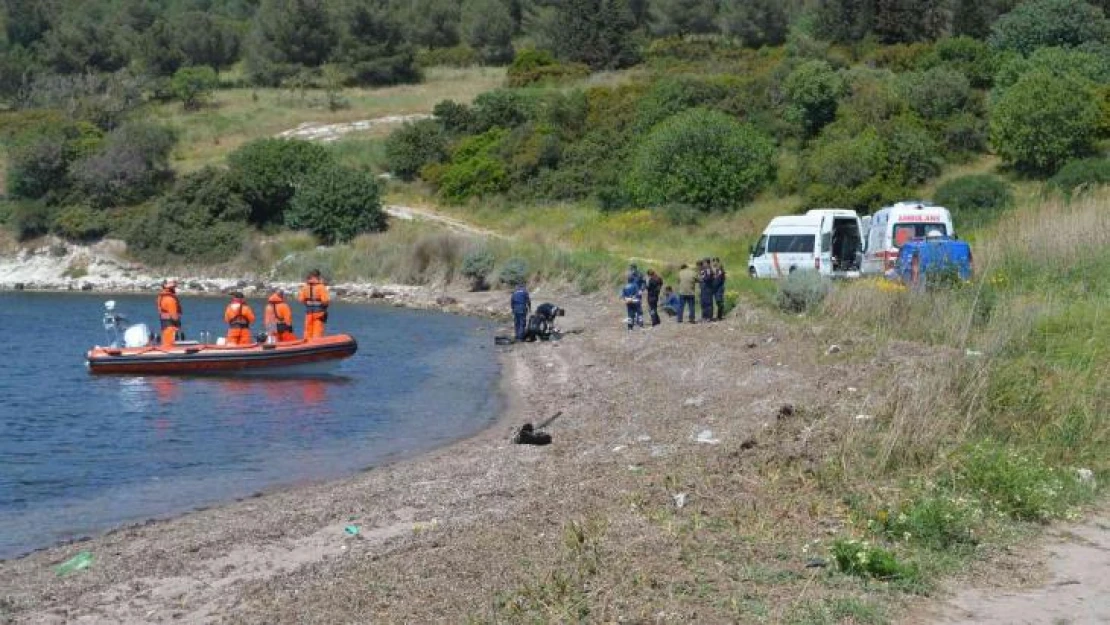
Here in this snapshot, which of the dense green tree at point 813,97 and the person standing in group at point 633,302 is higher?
the dense green tree at point 813,97

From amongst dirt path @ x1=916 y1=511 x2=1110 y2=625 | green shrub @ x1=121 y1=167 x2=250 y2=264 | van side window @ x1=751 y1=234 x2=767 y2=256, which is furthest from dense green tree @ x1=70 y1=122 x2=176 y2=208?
dirt path @ x1=916 y1=511 x2=1110 y2=625

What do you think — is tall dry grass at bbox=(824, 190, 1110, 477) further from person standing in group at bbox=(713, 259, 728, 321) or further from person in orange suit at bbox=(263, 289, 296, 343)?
person in orange suit at bbox=(263, 289, 296, 343)

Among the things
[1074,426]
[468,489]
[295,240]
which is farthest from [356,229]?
[1074,426]

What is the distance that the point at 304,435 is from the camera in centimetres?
2100

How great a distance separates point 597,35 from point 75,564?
72626 millimetres

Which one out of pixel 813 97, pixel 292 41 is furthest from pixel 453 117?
pixel 292 41

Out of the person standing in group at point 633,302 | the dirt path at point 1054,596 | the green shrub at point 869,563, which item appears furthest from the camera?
the person standing in group at point 633,302

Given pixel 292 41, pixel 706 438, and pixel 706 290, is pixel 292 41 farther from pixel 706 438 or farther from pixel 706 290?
pixel 706 438

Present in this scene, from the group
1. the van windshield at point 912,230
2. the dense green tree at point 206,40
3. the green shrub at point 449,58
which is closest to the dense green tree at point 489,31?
the green shrub at point 449,58

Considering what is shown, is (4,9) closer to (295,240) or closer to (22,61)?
(22,61)

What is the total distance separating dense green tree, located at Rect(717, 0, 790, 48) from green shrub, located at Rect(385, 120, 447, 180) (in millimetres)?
29215

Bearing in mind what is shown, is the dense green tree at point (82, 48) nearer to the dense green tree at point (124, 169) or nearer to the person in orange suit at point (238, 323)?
the dense green tree at point (124, 169)

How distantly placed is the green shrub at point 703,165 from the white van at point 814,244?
51.3ft

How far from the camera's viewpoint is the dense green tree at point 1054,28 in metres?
61.7
